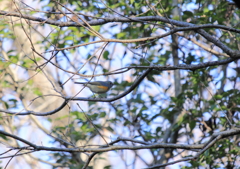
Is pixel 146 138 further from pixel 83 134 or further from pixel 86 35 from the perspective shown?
pixel 86 35

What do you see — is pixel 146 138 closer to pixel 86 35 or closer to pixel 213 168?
pixel 213 168

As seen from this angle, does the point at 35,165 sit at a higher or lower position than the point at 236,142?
higher

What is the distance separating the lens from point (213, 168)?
13.9 feet

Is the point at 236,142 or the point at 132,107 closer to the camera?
the point at 236,142

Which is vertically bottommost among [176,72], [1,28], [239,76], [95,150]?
[95,150]

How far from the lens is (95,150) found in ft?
7.66

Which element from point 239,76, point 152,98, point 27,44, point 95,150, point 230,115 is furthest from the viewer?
point 27,44

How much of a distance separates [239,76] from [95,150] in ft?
10.6

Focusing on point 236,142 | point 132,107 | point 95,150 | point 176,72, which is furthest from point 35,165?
point 95,150

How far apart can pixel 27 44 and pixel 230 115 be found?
5.01 m

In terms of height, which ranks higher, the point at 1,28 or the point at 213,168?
the point at 1,28

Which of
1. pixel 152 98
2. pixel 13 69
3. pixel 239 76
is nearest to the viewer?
pixel 239 76

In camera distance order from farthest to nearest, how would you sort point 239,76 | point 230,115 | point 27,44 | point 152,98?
point 27,44
point 152,98
point 239,76
point 230,115

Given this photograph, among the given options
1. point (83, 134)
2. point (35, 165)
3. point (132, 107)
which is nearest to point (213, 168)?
point (132, 107)
